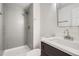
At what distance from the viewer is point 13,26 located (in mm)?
2455

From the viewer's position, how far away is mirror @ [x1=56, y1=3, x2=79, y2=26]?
1.61m

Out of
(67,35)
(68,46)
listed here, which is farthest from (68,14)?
(68,46)

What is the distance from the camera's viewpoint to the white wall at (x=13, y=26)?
237cm

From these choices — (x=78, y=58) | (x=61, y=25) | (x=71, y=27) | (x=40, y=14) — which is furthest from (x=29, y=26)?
(x=78, y=58)

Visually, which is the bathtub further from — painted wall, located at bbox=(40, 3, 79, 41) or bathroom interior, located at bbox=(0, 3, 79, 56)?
painted wall, located at bbox=(40, 3, 79, 41)

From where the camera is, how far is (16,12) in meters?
2.39

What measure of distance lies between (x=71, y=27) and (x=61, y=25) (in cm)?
32

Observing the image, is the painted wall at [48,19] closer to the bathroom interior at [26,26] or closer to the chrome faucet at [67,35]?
the bathroom interior at [26,26]

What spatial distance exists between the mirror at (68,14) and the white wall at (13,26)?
107cm

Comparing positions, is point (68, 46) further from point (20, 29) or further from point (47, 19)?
point (20, 29)

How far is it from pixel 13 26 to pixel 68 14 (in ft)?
5.41

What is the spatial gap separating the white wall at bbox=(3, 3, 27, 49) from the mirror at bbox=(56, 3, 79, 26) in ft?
3.51

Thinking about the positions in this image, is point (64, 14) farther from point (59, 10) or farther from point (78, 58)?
point (78, 58)

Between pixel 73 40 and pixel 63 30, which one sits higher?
pixel 63 30
